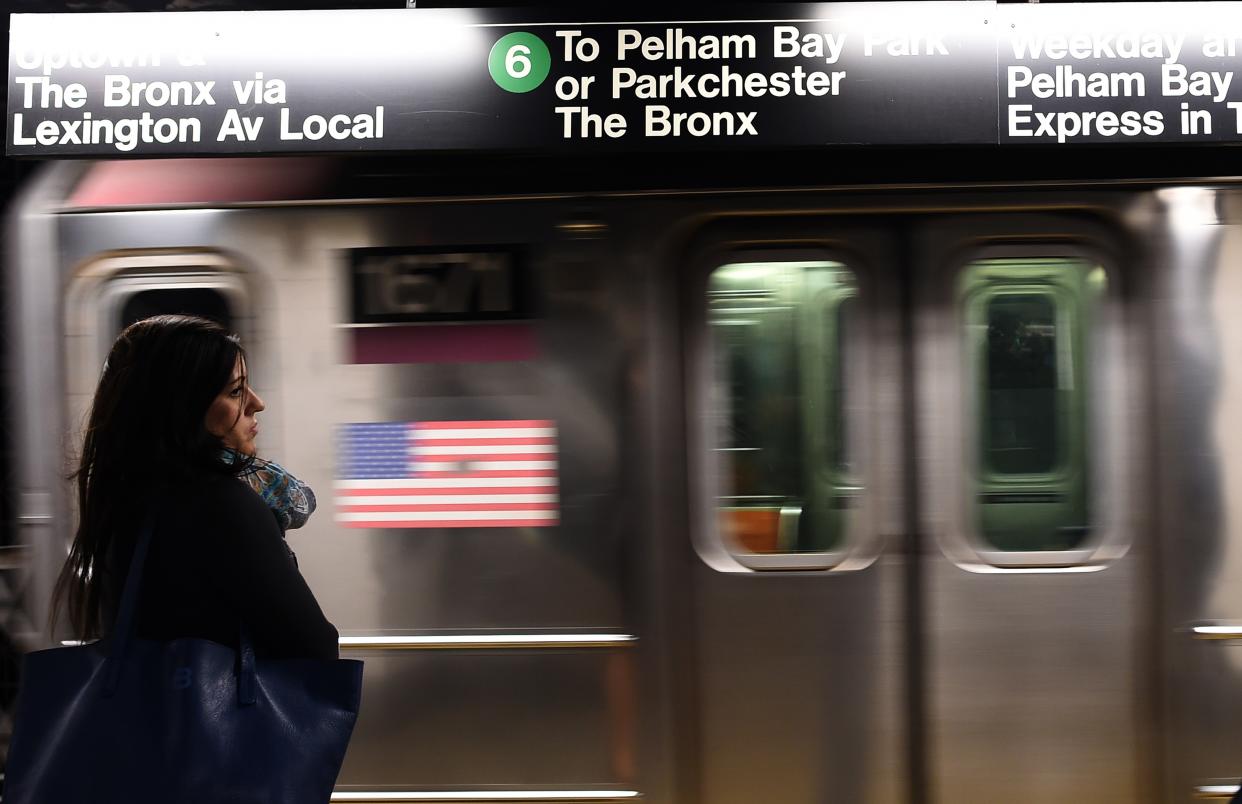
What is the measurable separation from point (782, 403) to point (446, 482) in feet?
3.44

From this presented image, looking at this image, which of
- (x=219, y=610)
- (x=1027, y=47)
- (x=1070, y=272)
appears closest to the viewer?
(x=219, y=610)

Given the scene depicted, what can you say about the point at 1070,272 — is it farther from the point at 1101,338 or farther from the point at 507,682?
the point at 507,682

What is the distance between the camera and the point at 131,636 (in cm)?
159

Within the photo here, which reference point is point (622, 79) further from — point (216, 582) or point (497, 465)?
point (216, 582)

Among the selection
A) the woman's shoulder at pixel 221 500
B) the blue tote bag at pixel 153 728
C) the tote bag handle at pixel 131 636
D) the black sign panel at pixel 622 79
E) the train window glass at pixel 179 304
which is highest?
the black sign panel at pixel 622 79

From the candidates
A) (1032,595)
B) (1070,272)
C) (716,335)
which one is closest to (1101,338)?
(1070,272)

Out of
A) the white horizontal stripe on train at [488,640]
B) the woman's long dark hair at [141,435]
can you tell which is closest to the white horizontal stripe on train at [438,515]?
the white horizontal stripe on train at [488,640]

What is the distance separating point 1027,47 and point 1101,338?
34.8 inches

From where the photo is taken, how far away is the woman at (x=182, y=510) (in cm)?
167

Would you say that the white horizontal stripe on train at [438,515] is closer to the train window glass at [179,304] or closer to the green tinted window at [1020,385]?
the train window glass at [179,304]

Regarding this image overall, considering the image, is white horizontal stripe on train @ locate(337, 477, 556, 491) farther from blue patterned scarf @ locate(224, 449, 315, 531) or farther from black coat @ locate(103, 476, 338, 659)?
black coat @ locate(103, 476, 338, 659)

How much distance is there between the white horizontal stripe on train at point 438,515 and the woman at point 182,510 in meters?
1.33

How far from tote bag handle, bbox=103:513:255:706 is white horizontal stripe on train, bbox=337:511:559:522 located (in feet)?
4.81

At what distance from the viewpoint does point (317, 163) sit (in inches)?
127
